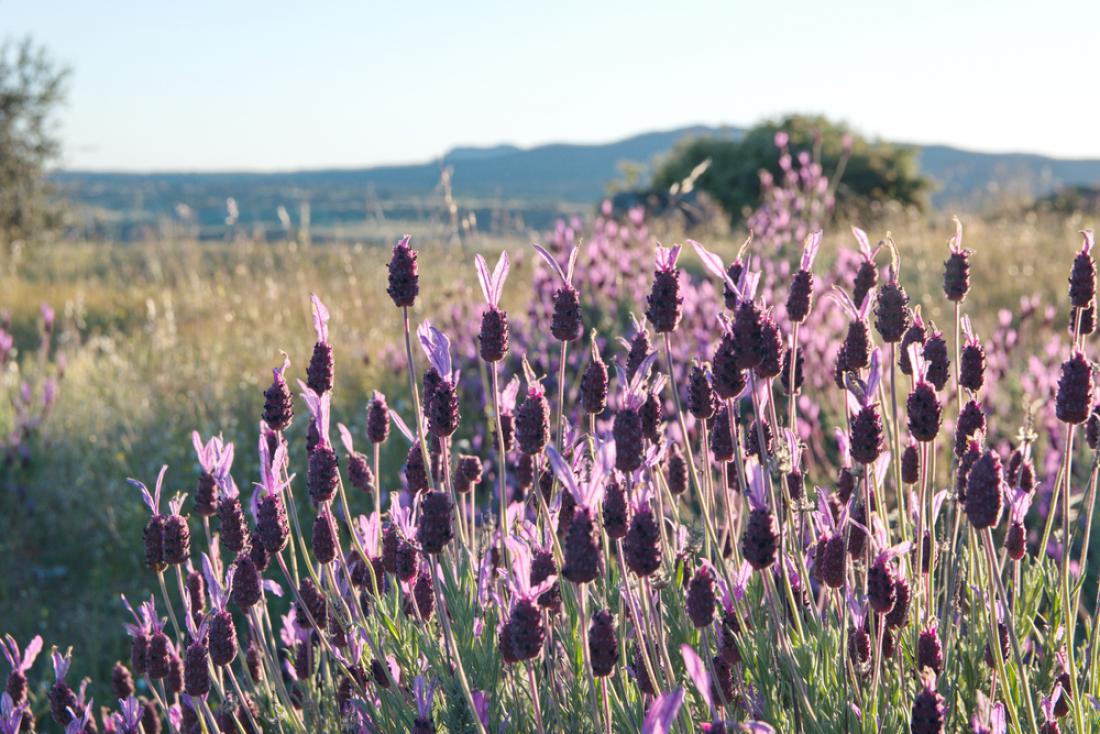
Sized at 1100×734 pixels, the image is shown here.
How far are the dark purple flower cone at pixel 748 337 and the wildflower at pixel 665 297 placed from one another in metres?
0.09

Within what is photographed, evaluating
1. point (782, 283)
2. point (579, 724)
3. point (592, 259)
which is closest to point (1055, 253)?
point (782, 283)

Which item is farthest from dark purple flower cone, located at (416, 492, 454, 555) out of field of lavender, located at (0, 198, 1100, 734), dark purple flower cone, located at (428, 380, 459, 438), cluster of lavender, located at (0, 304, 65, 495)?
cluster of lavender, located at (0, 304, 65, 495)

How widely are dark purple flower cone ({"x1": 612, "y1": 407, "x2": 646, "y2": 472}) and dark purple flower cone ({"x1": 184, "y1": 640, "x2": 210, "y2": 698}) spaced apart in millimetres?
766

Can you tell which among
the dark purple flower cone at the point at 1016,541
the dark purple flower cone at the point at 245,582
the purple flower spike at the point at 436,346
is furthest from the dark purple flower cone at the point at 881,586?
the dark purple flower cone at the point at 245,582

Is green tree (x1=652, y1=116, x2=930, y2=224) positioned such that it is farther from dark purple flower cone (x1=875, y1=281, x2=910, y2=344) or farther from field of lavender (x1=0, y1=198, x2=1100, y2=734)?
dark purple flower cone (x1=875, y1=281, x2=910, y2=344)

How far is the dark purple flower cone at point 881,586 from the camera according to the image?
50.4 inches

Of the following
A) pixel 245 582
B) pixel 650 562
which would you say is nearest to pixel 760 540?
pixel 650 562

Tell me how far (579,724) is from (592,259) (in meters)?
3.06

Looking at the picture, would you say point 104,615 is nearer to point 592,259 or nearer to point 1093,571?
point 592,259

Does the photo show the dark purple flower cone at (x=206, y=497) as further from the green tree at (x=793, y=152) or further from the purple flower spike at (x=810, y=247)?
the green tree at (x=793, y=152)

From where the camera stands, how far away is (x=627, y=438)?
1246 mm

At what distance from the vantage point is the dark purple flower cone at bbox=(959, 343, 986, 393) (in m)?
1.59

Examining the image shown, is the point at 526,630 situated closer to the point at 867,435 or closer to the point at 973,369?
the point at 867,435

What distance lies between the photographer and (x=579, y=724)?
1.64 m
